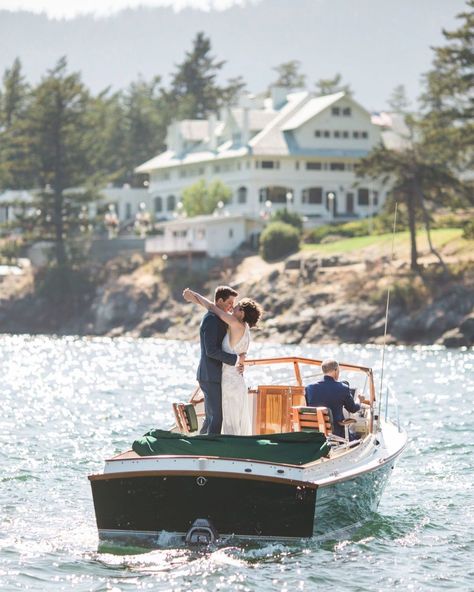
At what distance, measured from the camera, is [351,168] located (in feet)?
315

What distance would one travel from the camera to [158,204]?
110062mm

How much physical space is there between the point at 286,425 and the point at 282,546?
2.97 m

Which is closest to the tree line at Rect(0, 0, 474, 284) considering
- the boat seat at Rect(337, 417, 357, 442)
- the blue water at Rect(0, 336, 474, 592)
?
the blue water at Rect(0, 336, 474, 592)

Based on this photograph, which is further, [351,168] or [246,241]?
[351,168]

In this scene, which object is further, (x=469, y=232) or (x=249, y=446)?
(x=469, y=232)

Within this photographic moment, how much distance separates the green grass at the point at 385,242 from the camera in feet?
237

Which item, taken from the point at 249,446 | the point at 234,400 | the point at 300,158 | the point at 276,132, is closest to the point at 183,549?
the point at 249,446

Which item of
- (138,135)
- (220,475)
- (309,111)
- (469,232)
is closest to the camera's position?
(220,475)

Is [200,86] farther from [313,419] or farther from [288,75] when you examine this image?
[313,419]

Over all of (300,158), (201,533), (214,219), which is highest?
(300,158)

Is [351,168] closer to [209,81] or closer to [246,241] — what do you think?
[246,241]

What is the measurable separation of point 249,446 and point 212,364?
1.43m

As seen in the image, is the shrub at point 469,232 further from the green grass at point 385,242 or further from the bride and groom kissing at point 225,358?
the bride and groom kissing at point 225,358

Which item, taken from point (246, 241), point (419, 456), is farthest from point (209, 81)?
point (419, 456)
